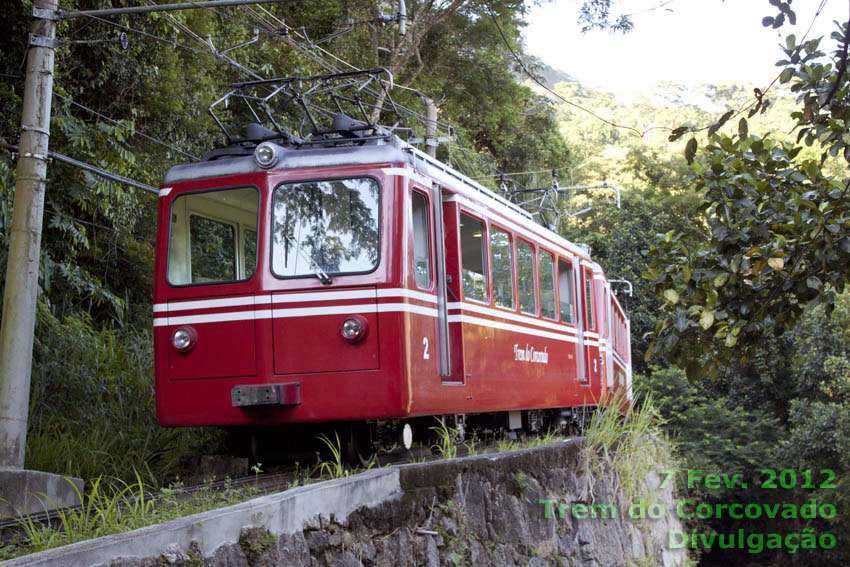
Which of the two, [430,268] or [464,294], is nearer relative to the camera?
[430,268]

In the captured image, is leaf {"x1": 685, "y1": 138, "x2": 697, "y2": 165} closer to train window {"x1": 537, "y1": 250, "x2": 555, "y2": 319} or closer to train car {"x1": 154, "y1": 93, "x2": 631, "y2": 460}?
train car {"x1": 154, "y1": 93, "x2": 631, "y2": 460}

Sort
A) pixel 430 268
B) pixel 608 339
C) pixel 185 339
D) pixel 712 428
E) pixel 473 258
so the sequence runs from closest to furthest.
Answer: pixel 185 339 → pixel 430 268 → pixel 473 258 → pixel 608 339 → pixel 712 428

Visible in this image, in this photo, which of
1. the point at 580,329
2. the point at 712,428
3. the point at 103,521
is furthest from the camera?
the point at 712,428

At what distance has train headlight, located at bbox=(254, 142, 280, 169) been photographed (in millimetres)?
8094

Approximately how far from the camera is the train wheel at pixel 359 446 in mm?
8375

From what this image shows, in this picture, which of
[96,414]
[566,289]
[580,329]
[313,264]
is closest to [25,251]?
[313,264]

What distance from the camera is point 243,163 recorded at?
8242mm

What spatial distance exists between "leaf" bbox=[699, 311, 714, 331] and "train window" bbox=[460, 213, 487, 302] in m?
3.27

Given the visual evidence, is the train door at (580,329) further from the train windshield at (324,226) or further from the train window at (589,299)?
the train windshield at (324,226)

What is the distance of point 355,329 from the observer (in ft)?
25.1

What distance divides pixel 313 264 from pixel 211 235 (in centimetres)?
107

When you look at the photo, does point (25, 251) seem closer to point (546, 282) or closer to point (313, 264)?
point (313, 264)

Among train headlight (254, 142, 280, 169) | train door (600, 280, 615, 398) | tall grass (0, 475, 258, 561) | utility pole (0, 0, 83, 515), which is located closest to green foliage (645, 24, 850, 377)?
tall grass (0, 475, 258, 561)

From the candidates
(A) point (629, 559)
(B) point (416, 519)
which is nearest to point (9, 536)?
(B) point (416, 519)
